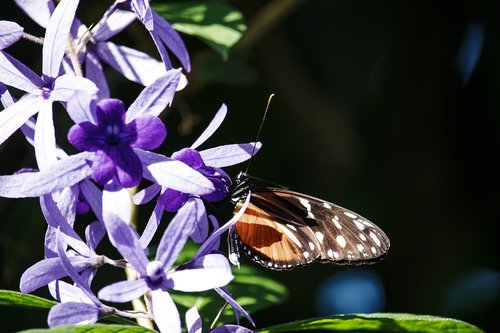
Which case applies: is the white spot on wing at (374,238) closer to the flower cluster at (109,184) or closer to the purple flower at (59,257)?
the flower cluster at (109,184)

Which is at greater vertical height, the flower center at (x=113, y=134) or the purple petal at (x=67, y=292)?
the flower center at (x=113, y=134)

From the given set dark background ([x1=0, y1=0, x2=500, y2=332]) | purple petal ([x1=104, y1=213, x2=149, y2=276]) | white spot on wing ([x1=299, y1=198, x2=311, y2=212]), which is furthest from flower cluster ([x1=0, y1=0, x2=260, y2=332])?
dark background ([x1=0, y1=0, x2=500, y2=332])

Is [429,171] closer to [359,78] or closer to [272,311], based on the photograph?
[359,78]

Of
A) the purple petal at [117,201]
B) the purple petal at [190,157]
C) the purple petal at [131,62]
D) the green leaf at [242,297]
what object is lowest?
the green leaf at [242,297]

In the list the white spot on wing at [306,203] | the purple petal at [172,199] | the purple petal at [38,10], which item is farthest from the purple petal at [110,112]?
the white spot on wing at [306,203]

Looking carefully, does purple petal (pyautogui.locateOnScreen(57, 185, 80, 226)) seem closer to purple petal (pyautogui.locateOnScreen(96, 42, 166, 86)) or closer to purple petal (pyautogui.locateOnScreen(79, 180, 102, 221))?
purple petal (pyautogui.locateOnScreen(79, 180, 102, 221))

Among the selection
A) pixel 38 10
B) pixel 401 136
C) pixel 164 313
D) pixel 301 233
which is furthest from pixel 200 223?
pixel 401 136

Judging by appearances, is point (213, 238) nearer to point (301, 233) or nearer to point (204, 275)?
point (204, 275)

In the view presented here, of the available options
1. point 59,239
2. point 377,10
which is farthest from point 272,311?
point 59,239
